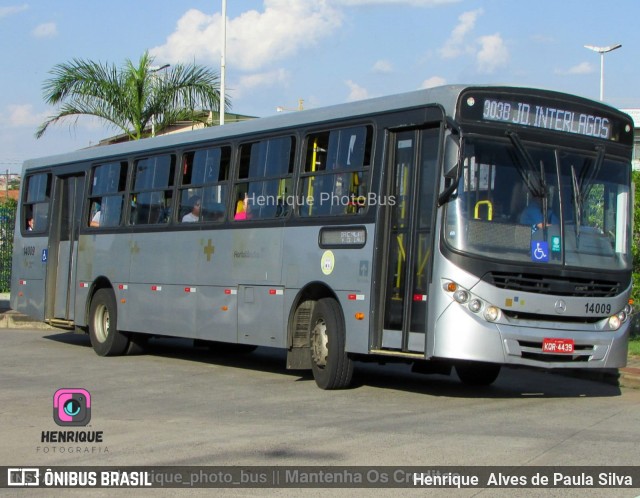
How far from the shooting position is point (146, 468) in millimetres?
8055

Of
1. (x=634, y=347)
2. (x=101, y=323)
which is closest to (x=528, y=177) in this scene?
(x=634, y=347)

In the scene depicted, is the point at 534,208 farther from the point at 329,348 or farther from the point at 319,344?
the point at 319,344

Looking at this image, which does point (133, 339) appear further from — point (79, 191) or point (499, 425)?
point (499, 425)

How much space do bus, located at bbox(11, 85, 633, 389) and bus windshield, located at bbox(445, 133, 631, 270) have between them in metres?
0.02

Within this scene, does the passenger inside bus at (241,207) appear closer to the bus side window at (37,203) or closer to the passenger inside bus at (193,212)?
the passenger inside bus at (193,212)

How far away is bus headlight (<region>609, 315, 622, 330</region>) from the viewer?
11.9 m

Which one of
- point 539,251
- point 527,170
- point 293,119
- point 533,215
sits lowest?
point 539,251

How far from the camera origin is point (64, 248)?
1886cm

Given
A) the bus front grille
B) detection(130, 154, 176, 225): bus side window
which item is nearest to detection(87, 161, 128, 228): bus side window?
detection(130, 154, 176, 225): bus side window

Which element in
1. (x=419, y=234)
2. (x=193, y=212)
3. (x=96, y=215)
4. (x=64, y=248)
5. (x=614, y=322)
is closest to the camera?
(x=419, y=234)

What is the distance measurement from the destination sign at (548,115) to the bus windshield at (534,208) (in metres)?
0.27

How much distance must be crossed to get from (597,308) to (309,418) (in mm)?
3553

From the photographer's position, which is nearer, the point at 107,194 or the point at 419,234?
the point at 419,234

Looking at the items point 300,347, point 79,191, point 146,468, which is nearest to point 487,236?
point 300,347
